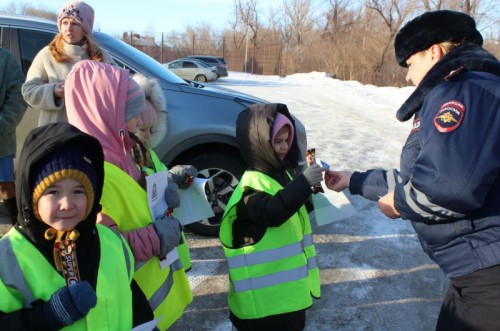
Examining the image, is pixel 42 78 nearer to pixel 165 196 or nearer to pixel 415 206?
pixel 165 196

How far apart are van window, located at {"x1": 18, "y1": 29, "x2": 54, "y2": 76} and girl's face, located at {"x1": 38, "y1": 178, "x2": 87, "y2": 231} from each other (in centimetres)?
307

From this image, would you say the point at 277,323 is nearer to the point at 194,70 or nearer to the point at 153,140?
the point at 153,140

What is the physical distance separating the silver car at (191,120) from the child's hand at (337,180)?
5.52 feet

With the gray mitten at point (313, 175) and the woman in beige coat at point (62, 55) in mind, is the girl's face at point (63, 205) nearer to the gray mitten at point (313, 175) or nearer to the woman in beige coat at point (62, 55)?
the gray mitten at point (313, 175)

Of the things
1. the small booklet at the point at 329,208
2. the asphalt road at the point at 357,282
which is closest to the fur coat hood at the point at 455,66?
the small booklet at the point at 329,208

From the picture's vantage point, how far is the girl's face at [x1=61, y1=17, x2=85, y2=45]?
306cm

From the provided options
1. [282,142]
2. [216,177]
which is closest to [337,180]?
[282,142]

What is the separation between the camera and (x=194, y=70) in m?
23.1

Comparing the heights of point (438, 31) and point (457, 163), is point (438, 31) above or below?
above

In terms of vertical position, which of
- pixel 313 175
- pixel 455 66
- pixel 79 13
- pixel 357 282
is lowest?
pixel 357 282

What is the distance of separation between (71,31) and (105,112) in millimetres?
1572

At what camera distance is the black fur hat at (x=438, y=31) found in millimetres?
1660

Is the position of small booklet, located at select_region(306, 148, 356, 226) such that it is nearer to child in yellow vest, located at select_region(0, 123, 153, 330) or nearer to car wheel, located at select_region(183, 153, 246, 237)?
child in yellow vest, located at select_region(0, 123, 153, 330)

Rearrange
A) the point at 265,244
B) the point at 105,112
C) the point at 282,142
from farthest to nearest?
the point at 282,142, the point at 265,244, the point at 105,112
